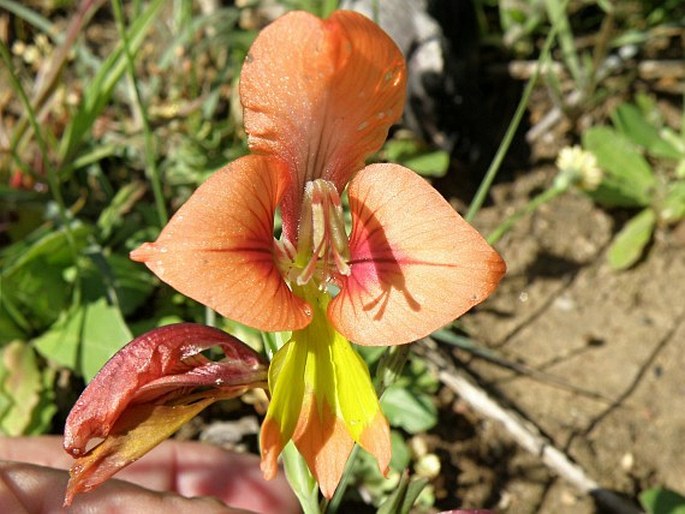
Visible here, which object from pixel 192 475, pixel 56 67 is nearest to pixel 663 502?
pixel 192 475

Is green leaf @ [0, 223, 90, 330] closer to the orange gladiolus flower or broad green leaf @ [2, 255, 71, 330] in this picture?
broad green leaf @ [2, 255, 71, 330]

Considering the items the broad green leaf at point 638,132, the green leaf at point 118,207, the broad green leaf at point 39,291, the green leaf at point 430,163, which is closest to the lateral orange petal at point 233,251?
the broad green leaf at point 39,291

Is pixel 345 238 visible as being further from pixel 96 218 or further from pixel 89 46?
pixel 89 46

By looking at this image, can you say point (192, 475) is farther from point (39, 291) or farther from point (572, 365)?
point (572, 365)

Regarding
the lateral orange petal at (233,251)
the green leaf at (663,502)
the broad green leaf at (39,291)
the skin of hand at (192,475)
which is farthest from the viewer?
the broad green leaf at (39,291)

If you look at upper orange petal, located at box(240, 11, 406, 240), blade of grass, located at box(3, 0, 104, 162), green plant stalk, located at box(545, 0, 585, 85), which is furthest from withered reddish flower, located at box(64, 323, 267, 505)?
green plant stalk, located at box(545, 0, 585, 85)

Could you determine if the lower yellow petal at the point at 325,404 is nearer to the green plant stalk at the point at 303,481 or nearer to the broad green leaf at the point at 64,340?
the green plant stalk at the point at 303,481
